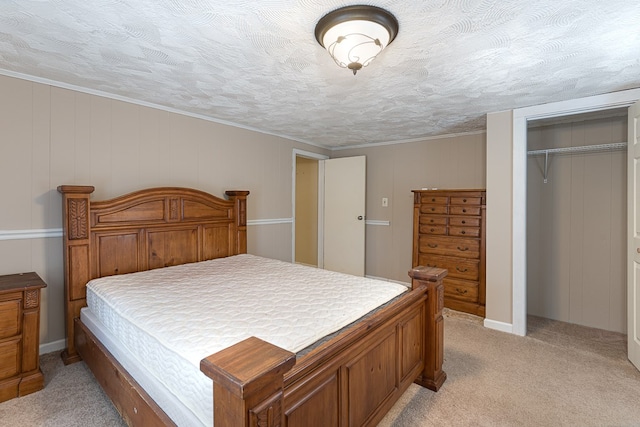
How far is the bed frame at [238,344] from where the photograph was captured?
0.88 m

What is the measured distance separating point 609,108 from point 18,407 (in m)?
4.88

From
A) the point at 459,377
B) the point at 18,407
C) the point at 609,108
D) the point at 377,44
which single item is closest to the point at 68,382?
the point at 18,407

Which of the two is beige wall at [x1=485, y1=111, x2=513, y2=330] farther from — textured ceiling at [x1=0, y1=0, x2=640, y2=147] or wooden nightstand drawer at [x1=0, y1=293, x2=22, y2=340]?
wooden nightstand drawer at [x1=0, y1=293, x2=22, y2=340]

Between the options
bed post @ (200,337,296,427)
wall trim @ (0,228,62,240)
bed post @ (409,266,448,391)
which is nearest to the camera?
bed post @ (200,337,296,427)

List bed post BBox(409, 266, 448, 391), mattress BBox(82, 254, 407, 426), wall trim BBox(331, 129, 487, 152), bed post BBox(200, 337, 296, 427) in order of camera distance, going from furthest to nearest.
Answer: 1. wall trim BBox(331, 129, 487, 152)
2. bed post BBox(409, 266, 448, 391)
3. mattress BBox(82, 254, 407, 426)
4. bed post BBox(200, 337, 296, 427)

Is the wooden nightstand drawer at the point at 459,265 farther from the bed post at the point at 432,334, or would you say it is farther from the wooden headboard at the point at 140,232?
the wooden headboard at the point at 140,232

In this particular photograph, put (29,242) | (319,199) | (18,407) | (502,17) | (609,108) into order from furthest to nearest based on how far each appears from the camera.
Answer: (319,199) < (609,108) < (29,242) < (18,407) < (502,17)

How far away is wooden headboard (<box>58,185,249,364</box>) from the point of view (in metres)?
2.36

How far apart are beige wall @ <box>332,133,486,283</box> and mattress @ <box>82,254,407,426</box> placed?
2.36 metres

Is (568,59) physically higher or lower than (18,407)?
higher

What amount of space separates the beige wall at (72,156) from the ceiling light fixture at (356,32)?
7.01 ft

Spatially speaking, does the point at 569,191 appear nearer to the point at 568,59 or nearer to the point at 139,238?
the point at 568,59

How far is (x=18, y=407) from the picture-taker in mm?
1871

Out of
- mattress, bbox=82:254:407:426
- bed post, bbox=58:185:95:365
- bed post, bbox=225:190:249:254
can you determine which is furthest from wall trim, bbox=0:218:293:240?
bed post, bbox=225:190:249:254
